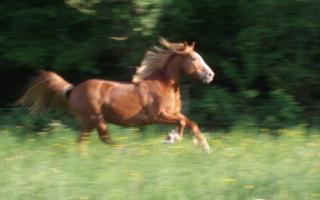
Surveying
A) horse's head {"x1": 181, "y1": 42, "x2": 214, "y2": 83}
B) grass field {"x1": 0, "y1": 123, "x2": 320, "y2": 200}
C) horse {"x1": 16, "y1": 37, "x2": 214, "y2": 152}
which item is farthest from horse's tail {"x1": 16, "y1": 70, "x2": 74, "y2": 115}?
horse's head {"x1": 181, "y1": 42, "x2": 214, "y2": 83}

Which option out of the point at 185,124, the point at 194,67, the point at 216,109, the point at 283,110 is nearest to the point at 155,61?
the point at 194,67

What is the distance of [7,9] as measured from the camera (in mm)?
15242

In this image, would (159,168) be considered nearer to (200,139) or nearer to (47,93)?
(200,139)

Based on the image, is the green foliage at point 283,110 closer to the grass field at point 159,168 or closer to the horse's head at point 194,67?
the grass field at point 159,168

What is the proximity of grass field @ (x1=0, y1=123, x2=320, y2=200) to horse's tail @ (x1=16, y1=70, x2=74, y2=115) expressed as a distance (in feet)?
1.80

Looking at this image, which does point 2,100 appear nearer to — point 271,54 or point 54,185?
point 271,54

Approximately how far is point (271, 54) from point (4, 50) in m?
4.99

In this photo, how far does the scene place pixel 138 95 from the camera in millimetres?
11375

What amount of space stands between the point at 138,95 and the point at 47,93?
1.44 m

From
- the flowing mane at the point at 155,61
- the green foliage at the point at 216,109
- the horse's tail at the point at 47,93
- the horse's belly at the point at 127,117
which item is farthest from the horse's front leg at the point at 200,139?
Answer: the green foliage at the point at 216,109

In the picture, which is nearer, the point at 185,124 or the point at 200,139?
the point at 200,139

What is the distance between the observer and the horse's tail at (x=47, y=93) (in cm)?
1175

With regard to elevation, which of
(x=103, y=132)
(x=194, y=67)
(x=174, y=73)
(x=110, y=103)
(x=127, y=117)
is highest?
(x=194, y=67)

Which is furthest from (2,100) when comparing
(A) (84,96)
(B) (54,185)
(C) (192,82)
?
(B) (54,185)
